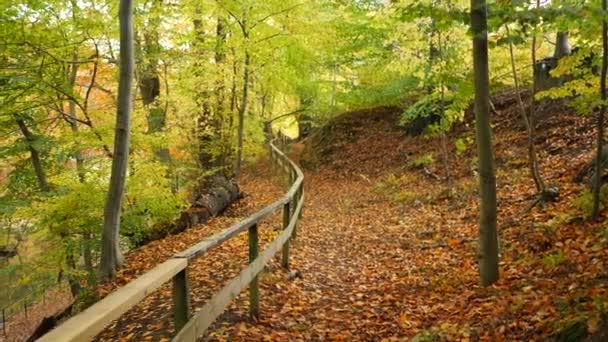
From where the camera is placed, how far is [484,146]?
5.36 metres

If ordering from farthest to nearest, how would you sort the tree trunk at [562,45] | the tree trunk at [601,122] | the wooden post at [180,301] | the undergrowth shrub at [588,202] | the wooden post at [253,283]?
the tree trunk at [562,45] → the undergrowth shrub at [588,202] → the tree trunk at [601,122] → the wooden post at [253,283] → the wooden post at [180,301]

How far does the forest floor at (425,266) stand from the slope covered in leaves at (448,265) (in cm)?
2

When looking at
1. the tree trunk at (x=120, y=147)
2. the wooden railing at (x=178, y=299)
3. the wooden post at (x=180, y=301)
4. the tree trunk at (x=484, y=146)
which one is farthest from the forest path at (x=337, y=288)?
the tree trunk at (x=120, y=147)

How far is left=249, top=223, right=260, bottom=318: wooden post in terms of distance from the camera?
16.9ft

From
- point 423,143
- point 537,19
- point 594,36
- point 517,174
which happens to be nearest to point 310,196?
point 423,143

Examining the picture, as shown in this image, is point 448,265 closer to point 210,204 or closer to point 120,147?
point 120,147

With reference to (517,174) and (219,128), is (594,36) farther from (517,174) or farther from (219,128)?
(219,128)

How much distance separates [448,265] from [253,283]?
3.49m

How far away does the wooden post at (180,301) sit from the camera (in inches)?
132

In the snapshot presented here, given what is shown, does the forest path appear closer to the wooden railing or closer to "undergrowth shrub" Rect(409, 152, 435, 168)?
the wooden railing

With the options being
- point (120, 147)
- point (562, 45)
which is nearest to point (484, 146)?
point (120, 147)

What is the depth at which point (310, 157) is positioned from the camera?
2489cm

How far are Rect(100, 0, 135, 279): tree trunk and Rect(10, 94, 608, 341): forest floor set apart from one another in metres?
0.39

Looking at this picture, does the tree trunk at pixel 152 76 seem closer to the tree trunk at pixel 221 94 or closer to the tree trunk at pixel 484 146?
the tree trunk at pixel 221 94
